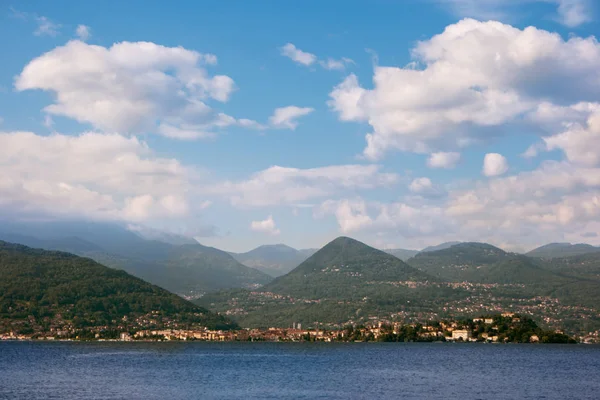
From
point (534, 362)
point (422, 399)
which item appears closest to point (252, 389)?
point (422, 399)

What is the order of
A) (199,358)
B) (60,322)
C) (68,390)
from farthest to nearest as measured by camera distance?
(60,322)
(199,358)
(68,390)

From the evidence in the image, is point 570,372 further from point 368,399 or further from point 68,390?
point 68,390

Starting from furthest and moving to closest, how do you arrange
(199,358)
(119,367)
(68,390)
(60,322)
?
(60,322) → (199,358) → (119,367) → (68,390)

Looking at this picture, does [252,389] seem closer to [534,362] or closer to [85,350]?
[534,362]

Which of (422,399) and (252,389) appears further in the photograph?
(252,389)

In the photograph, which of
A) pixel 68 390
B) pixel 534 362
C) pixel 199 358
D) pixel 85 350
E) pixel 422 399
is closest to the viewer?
pixel 422 399

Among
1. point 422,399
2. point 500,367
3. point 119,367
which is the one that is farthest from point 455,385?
point 119,367
